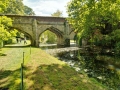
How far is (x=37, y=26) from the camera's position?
124ft

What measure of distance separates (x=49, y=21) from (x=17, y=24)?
25.8 ft

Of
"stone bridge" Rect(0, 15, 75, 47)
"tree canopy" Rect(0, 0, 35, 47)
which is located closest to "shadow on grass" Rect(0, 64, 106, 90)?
"tree canopy" Rect(0, 0, 35, 47)

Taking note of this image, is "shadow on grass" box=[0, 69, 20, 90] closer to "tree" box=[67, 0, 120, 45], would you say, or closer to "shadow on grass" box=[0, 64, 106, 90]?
"shadow on grass" box=[0, 64, 106, 90]

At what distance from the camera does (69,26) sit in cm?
4334

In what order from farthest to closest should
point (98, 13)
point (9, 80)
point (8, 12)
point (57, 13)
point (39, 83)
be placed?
point (8, 12) < point (57, 13) < point (98, 13) < point (9, 80) < point (39, 83)

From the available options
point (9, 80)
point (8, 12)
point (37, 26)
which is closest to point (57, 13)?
point (8, 12)

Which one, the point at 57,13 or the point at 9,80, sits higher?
the point at 57,13

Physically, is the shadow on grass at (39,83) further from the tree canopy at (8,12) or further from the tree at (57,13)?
the tree at (57,13)

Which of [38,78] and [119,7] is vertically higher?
[119,7]

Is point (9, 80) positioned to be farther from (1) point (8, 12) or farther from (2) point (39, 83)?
(1) point (8, 12)

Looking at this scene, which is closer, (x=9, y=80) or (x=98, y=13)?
(x=9, y=80)

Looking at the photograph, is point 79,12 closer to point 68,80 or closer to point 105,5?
point 105,5

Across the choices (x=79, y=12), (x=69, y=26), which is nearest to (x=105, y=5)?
(x=79, y=12)

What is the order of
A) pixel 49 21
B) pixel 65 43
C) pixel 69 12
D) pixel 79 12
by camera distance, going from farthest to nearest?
1. pixel 65 43
2. pixel 49 21
3. pixel 69 12
4. pixel 79 12
